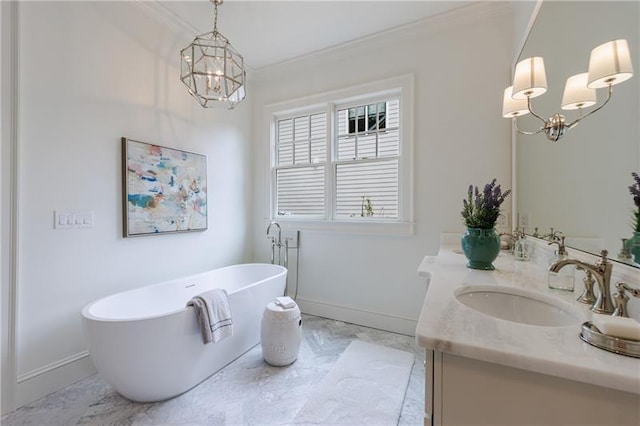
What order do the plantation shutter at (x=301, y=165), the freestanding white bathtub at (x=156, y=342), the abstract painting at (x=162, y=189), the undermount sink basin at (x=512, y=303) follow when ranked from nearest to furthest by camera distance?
the undermount sink basin at (x=512, y=303) < the freestanding white bathtub at (x=156, y=342) < the abstract painting at (x=162, y=189) < the plantation shutter at (x=301, y=165)

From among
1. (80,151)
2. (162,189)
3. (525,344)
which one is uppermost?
(80,151)

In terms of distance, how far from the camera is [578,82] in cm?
111

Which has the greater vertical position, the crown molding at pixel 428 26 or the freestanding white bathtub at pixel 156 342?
the crown molding at pixel 428 26

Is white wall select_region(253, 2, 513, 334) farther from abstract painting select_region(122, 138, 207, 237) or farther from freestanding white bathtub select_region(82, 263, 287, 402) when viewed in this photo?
abstract painting select_region(122, 138, 207, 237)

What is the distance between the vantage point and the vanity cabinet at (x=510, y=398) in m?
0.54

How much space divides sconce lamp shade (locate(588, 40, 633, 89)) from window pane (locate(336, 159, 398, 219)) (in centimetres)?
187

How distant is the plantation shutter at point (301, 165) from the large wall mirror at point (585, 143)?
6.59 feet

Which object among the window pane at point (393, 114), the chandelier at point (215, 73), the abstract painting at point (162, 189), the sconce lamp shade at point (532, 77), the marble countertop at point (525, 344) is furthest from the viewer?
the window pane at point (393, 114)

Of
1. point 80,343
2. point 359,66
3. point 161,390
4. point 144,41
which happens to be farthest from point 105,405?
point 359,66

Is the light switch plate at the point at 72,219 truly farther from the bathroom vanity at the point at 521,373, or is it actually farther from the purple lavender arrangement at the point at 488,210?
the purple lavender arrangement at the point at 488,210

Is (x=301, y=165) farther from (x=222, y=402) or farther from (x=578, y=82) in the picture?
(x=578, y=82)

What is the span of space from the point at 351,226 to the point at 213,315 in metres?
1.64

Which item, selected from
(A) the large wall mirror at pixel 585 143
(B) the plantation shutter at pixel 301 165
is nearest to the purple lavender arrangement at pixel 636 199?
(A) the large wall mirror at pixel 585 143

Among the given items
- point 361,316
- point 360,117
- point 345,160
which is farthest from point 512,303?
point 360,117
